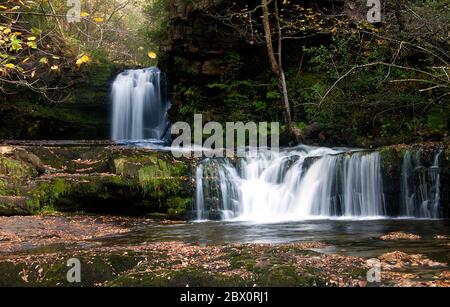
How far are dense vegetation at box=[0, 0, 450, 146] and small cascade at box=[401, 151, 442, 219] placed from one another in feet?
7.28

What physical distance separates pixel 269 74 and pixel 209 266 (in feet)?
48.0

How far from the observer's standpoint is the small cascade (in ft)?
33.6

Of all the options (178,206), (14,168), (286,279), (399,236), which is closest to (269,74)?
(178,206)

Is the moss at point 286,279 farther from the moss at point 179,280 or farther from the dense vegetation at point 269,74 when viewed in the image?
the dense vegetation at point 269,74

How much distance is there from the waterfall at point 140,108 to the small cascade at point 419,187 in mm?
11313

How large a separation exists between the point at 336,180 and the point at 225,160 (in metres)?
3.03

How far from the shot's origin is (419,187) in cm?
1045

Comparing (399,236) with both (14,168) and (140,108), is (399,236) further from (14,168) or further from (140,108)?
(140,108)

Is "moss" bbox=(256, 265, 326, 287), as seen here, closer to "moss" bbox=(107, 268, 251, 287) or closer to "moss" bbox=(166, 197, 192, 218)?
"moss" bbox=(107, 268, 251, 287)

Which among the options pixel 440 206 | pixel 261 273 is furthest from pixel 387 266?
pixel 440 206

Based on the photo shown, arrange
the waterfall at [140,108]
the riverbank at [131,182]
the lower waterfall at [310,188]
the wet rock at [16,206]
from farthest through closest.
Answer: the waterfall at [140,108], the lower waterfall at [310,188], the riverbank at [131,182], the wet rock at [16,206]

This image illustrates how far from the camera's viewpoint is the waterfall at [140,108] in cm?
1973

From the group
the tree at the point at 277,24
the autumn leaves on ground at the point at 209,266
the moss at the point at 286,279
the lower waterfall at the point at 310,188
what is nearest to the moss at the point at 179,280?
the autumn leaves on ground at the point at 209,266
